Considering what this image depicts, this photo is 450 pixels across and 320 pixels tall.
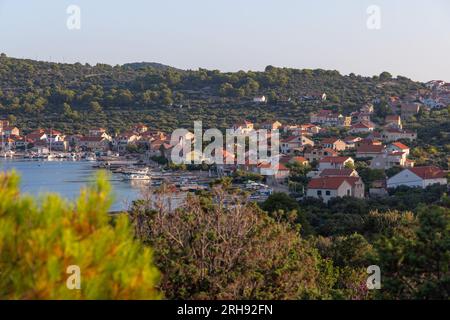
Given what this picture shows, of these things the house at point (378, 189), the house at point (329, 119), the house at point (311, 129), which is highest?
the house at point (329, 119)

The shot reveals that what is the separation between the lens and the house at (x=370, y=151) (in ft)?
122

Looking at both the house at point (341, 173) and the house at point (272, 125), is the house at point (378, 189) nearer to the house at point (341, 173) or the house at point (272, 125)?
the house at point (341, 173)

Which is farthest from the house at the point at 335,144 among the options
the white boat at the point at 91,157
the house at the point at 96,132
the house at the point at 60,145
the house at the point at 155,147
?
the house at the point at 60,145

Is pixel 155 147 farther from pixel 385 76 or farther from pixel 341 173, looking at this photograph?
pixel 385 76

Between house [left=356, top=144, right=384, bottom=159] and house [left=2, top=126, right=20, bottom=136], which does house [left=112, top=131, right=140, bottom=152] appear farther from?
house [left=356, top=144, right=384, bottom=159]

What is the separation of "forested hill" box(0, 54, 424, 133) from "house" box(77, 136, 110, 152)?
4.11 m

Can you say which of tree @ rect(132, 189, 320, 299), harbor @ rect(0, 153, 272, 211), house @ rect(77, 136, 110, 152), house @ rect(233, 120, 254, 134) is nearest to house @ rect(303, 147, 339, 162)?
harbor @ rect(0, 153, 272, 211)

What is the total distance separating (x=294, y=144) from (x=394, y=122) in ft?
33.8

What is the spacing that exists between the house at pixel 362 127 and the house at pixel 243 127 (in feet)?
23.5

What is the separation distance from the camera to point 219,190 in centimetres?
934
